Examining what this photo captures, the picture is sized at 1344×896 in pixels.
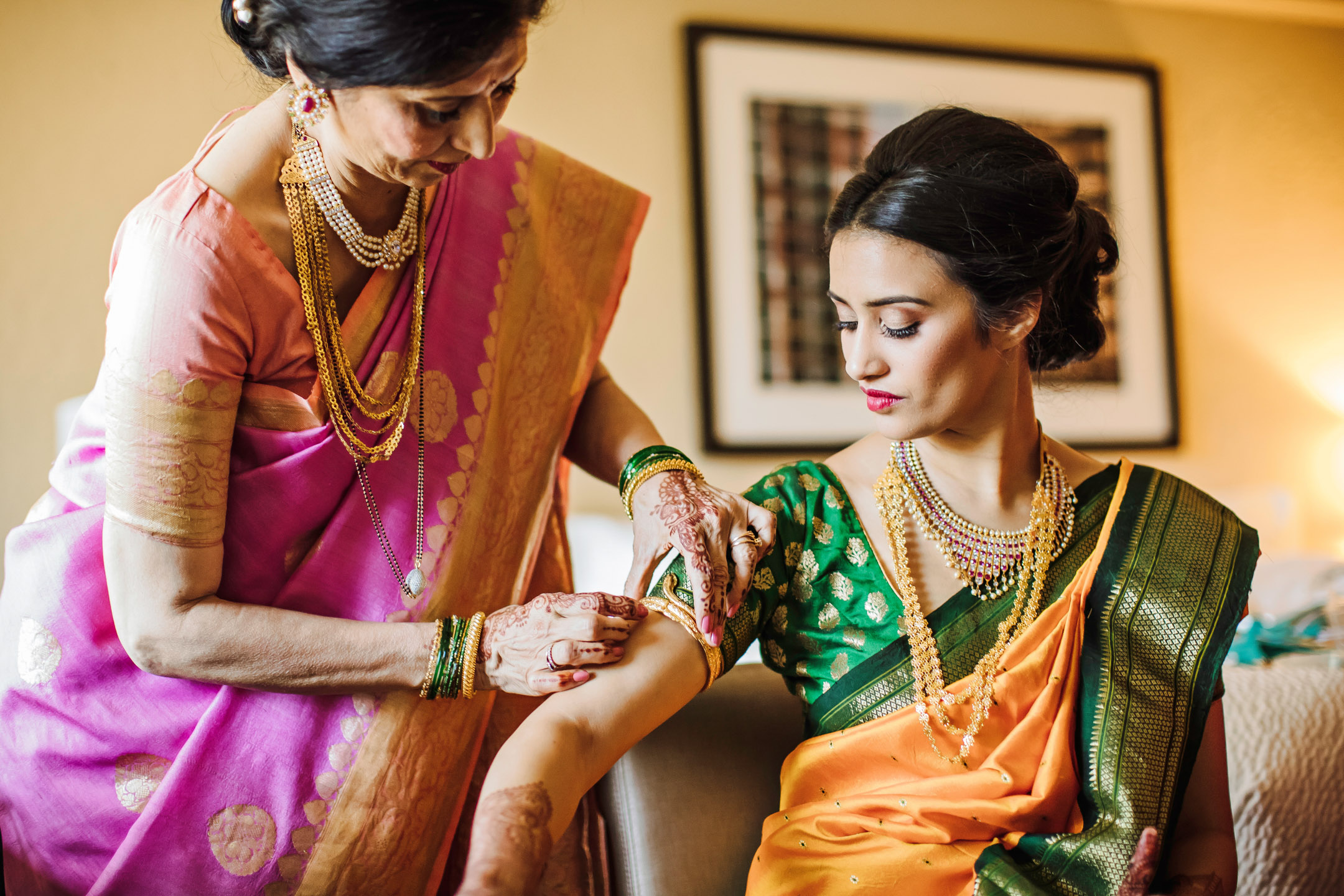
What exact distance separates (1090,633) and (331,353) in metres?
1.01

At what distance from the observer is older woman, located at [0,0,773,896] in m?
0.97

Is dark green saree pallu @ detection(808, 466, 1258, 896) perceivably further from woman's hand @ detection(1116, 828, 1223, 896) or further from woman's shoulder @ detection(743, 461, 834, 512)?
woman's shoulder @ detection(743, 461, 834, 512)

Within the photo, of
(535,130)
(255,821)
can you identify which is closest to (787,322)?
(535,130)

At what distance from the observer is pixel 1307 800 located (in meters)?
1.58

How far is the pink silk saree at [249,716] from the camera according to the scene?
3.51ft

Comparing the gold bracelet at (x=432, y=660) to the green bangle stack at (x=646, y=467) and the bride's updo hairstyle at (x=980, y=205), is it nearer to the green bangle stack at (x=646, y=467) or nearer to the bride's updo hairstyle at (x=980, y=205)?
the green bangle stack at (x=646, y=467)

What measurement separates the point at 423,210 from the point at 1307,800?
165 centimetres

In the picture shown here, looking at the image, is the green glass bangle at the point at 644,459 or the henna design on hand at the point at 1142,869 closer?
the henna design on hand at the point at 1142,869

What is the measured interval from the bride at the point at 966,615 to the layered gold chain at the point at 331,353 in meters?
0.38

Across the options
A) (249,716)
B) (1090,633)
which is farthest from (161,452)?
(1090,633)

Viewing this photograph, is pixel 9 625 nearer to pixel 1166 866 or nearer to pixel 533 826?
pixel 533 826

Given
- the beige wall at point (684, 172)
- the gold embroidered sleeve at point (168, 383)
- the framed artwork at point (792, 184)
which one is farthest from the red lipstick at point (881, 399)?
the framed artwork at point (792, 184)

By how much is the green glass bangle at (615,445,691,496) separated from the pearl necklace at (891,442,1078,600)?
0.32 metres

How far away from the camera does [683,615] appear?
1141 mm
